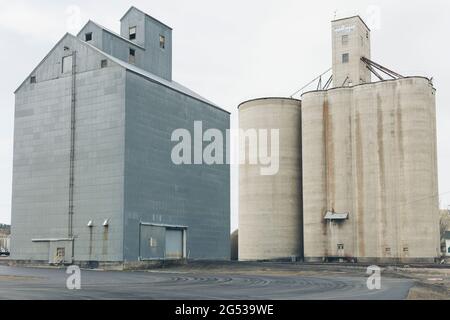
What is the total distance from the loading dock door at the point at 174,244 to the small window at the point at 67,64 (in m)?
19.5

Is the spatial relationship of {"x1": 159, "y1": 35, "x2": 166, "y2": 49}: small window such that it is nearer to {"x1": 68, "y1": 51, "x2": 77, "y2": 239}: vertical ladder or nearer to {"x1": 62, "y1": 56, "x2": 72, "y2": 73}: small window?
{"x1": 68, "y1": 51, "x2": 77, "y2": 239}: vertical ladder

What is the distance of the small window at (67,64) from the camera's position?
59406 mm

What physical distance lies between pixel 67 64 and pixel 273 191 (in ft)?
105

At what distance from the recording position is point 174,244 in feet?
201

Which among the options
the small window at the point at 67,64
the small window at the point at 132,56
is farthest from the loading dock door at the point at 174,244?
the small window at the point at 67,64

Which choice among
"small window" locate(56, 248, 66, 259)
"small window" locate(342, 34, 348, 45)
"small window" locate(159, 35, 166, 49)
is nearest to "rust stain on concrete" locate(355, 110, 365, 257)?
"small window" locate(342, 34, 348, 45)

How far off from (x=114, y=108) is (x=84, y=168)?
6531mm

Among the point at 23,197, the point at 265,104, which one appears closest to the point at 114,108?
the point at 23,197

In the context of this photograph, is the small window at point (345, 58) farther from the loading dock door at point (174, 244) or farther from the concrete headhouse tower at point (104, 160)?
the loading dock door at point (174, 244)

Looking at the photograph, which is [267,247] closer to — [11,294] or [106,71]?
[106,71]

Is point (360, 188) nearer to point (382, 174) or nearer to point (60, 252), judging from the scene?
point (382, 174)

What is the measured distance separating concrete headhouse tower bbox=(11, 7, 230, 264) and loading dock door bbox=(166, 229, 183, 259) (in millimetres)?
113

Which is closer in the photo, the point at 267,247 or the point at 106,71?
the point at 106,71
